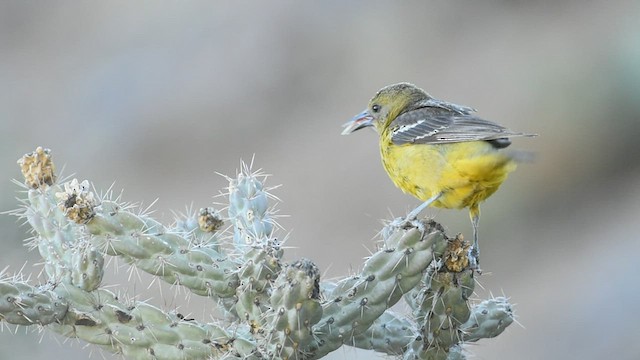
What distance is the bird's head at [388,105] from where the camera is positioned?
5305mm

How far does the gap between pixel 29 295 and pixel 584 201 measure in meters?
9.88

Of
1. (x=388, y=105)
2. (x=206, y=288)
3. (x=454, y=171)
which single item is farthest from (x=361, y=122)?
(x=206, y=288)

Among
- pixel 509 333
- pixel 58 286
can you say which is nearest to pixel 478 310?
pixel 58 286

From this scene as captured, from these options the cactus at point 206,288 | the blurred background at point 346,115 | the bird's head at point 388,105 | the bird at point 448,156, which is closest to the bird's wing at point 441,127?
the bird at point 448,156

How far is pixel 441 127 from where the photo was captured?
15.8ft

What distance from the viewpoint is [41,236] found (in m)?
3.84

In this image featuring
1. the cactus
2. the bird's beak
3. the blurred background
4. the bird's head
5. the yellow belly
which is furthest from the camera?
the blurred background

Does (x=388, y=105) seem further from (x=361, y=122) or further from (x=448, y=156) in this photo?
(x=448, y=156)

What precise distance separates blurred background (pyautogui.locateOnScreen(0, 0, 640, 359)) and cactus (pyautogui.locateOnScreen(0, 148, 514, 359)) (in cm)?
557

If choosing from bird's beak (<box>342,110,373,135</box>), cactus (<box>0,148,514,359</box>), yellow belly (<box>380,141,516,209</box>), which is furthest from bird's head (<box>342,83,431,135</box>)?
cactus (<box>0,148,514,359</box>)

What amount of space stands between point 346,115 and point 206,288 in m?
10.3

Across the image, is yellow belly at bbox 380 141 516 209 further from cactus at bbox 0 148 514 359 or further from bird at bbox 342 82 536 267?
cactus at bbox 0 148 514 359

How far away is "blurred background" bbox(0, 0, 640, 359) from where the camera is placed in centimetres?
1144

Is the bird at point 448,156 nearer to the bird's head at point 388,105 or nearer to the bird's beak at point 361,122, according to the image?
the bird's head at point 388,105
